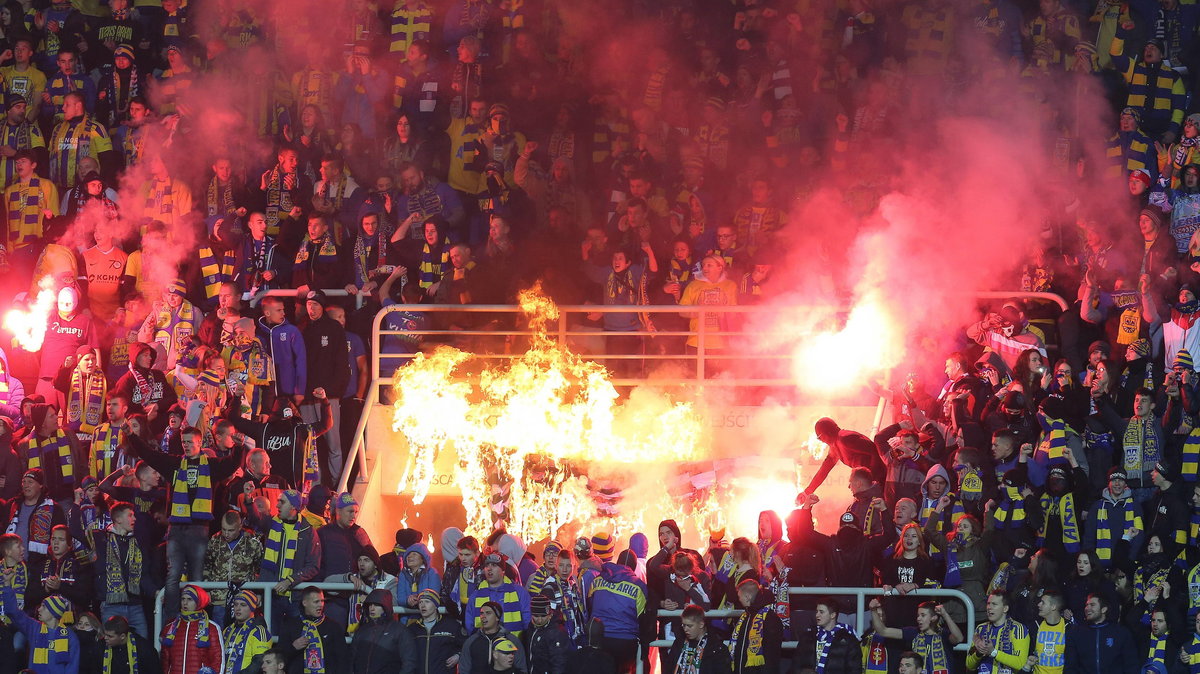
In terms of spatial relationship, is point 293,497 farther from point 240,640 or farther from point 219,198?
point 219,198

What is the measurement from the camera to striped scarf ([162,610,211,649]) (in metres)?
13.6

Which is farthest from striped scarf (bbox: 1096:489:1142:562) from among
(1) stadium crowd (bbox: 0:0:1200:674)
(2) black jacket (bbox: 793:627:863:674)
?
(2) black jacket (bbox: 793:627:863:674)

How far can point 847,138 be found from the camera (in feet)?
61.0

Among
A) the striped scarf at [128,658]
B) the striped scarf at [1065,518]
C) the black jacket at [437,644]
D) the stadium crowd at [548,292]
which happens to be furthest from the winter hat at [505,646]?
the striped scarf at [1065,518]

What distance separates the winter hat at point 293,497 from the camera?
46.3ft

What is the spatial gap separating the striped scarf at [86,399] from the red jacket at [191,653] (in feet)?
11.1

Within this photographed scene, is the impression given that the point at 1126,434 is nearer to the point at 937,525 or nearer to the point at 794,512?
the point at 937,525

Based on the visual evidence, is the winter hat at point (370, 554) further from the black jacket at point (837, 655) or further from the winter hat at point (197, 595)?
the black jacket at point (837, 655)

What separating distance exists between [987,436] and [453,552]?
13.8ft

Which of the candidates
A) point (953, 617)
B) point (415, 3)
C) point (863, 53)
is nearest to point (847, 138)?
point (863, 53)

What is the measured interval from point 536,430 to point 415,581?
281 cm

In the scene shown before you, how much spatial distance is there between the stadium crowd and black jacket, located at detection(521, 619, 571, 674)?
3 centimetres

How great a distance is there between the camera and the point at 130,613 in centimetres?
1419

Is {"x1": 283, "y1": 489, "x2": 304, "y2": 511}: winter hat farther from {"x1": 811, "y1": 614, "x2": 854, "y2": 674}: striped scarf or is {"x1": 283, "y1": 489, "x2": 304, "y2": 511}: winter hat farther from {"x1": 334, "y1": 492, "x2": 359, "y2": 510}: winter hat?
{"x1": 811, "y1": 614, "x2": 854, "y2": 674}: striped scarf
